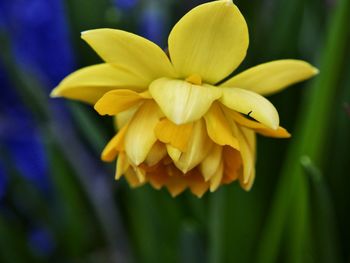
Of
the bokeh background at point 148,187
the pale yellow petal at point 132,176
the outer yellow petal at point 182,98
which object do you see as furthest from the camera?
the bokeh background at point 148,187

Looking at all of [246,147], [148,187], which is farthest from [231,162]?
[148,187]

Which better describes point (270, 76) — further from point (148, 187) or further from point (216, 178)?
point (148, 187)

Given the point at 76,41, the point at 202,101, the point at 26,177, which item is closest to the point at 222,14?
the point at 202,101

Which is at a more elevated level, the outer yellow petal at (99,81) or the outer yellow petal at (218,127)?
the outer yellow petal at (99,81)

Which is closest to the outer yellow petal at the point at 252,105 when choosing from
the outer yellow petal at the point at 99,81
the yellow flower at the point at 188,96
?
the yellow flower at the point at 188,96

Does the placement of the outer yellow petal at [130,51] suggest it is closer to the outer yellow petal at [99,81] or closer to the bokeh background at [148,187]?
the outer yellow petal at [99,81]
